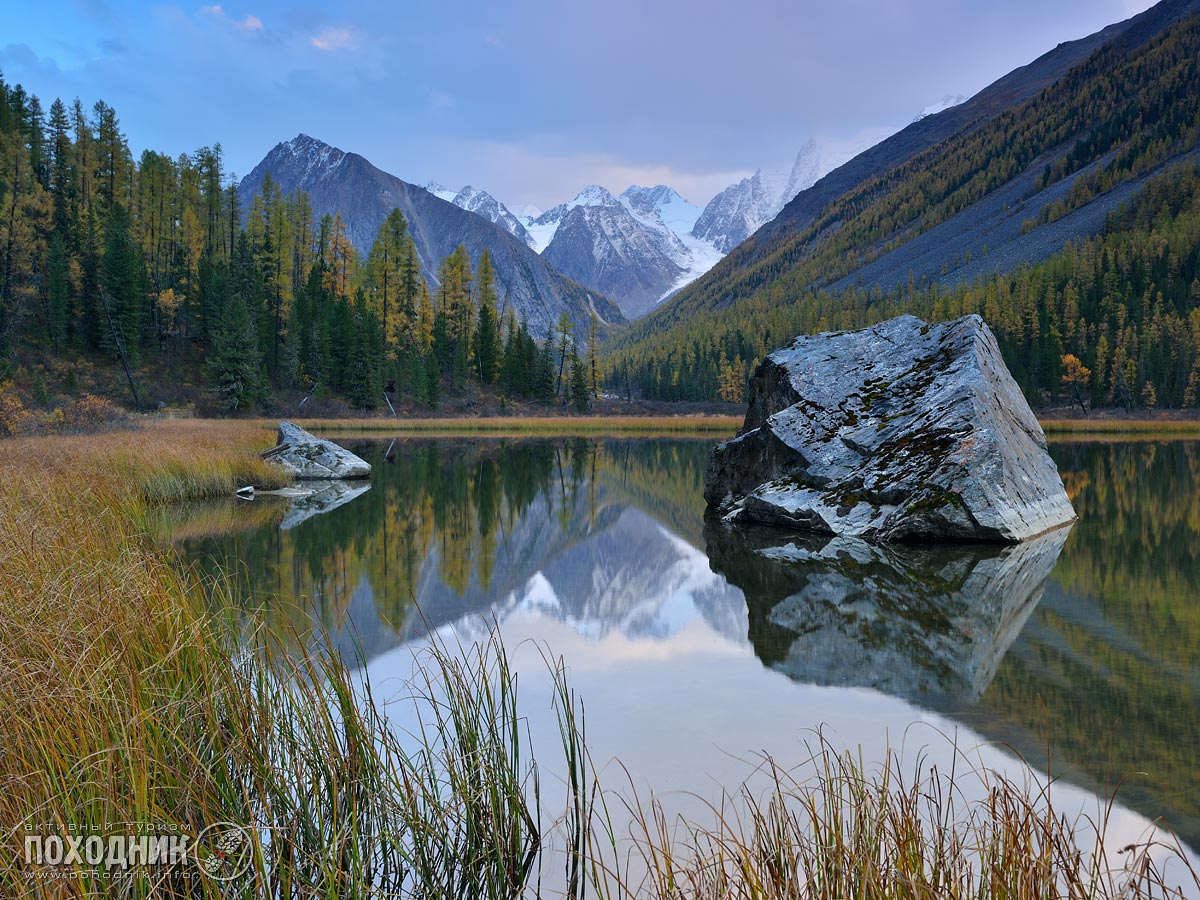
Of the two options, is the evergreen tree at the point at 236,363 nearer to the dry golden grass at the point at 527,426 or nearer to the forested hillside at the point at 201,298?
the forested hillside at the point at 201,298

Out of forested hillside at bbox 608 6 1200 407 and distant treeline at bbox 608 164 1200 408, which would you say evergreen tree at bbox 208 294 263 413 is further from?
forested hillside at bbox 608 6 1200 407

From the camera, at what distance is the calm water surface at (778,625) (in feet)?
14.4

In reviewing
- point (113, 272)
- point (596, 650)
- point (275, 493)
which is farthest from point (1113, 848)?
point (113, 272)

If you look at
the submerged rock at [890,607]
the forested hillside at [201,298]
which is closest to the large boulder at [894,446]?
the submerged rock at [890,607]

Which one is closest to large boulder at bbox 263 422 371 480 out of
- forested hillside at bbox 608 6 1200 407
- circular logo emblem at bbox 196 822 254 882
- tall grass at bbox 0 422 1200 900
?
tall grass at bbox 0 422 1200 900

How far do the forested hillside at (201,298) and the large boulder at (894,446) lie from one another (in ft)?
107

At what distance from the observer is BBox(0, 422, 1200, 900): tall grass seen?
2.27m

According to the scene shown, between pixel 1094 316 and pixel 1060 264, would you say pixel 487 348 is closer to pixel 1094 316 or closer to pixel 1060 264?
pixel 1094 316

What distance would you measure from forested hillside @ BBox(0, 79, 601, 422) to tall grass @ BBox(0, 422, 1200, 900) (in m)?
35.5

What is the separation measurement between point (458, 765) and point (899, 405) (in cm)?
1168

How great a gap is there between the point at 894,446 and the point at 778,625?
646 centimetres

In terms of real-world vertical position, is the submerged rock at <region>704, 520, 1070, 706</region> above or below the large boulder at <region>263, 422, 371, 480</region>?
below

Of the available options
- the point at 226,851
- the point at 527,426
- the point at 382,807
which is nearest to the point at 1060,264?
the point at 527,426

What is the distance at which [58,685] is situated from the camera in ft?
11.2
